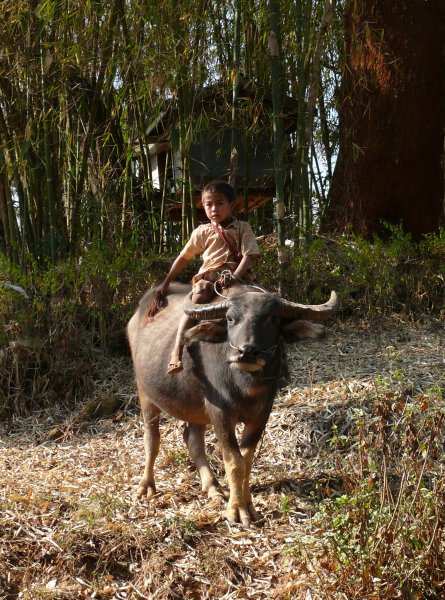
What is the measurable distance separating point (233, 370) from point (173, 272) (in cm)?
85

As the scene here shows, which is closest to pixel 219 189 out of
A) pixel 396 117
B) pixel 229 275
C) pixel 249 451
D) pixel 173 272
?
pixel 229 275

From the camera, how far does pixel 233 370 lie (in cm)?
400

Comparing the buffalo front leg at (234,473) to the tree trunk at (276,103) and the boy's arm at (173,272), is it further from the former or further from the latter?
the tree trunk at (276,103)

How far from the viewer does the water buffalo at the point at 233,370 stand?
12.6 ft

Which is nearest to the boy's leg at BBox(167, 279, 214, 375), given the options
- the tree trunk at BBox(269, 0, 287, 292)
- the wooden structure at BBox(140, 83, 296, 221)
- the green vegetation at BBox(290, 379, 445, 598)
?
the green vegetation at BBox(290, 379, 445, 598)

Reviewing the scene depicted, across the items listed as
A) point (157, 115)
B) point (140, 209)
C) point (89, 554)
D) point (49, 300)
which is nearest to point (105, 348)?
point (49, 300)

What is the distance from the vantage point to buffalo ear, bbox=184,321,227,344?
4027 mm

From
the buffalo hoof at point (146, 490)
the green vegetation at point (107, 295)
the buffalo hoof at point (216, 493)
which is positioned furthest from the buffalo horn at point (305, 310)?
the green vegetation at point (107, 295)

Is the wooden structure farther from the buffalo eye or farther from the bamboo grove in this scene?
the buffalo eye

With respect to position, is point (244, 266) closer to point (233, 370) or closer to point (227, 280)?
point (227, 280)

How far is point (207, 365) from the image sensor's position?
13.6 feet

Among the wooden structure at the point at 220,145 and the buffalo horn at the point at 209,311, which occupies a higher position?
the wooden structure at the point at 220,145

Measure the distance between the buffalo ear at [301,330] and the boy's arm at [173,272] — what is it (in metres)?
0.81

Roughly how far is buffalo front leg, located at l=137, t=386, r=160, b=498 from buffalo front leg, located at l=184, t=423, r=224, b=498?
186 millimetres
